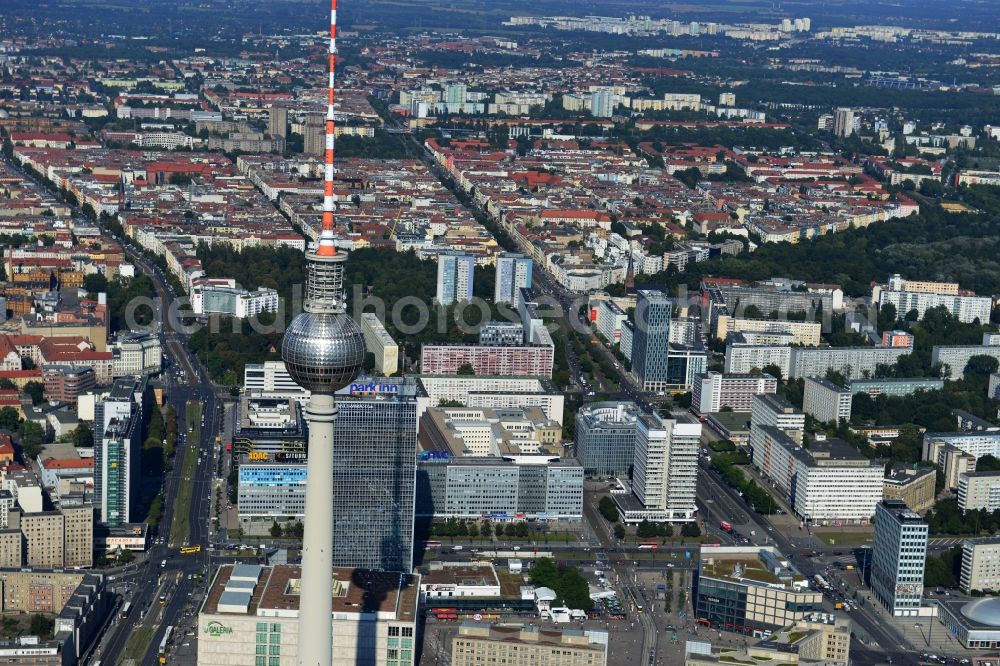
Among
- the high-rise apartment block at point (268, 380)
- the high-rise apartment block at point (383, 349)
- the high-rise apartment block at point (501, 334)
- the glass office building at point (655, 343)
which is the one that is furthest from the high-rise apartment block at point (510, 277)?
the high-rise apartment block at point (268, 380)

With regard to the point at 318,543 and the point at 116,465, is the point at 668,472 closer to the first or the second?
the point at 116,465

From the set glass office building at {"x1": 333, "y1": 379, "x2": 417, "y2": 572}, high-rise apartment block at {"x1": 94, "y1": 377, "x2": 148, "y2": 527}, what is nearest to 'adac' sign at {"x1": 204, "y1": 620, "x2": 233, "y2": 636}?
glass office building at {"x1": 333, "y1": 379, "x2": 417, "y2": 572}

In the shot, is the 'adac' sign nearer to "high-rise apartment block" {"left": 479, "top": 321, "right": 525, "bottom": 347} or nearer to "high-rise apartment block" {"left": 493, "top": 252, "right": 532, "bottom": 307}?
"high-rise apartment block" {"left": 479, "top": 321, "right": 525, "bottom": 347}

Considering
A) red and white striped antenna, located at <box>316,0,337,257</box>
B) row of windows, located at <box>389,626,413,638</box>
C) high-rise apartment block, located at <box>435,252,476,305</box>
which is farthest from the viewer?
high-rise apartment block, located at <box>435,252,476,305</box>

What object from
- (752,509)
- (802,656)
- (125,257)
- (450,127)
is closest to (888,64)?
(450,127)

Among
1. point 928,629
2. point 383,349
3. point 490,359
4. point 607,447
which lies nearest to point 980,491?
point 928,629

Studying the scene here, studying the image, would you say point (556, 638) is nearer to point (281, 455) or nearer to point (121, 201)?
point (281, 455)
